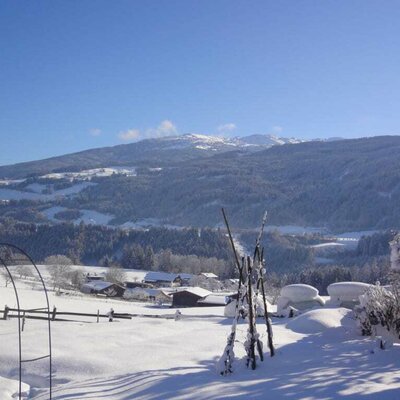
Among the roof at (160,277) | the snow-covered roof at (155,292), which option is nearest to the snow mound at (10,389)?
the snow-covered roof at (155,292)

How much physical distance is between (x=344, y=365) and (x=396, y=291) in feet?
10.0

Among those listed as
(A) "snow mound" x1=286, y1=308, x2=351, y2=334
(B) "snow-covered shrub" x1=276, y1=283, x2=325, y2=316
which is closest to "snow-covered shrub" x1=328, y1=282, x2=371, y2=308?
(B) "snow-covered shrub" x1=276, y1=283, x2=325, y2=316

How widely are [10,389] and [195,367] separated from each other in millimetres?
3442

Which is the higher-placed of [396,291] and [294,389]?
[396,291]

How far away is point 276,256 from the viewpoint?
108250mm

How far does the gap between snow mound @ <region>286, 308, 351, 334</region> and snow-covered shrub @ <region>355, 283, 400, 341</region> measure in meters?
2.60

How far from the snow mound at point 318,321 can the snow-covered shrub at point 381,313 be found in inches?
102

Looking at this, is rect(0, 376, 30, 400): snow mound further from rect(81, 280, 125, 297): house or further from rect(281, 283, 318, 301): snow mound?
rect(81, 280, 125, 297): house

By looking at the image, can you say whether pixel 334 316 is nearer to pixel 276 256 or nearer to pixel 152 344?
pixel 152 344

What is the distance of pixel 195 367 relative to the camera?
373 inches

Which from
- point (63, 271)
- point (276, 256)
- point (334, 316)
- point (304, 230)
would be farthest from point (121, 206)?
point (334, 316)

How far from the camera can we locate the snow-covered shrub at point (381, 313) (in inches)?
433

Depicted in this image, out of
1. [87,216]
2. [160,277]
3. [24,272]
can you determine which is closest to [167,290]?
[160,277]

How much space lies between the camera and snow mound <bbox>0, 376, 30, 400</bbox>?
8.97 metres
